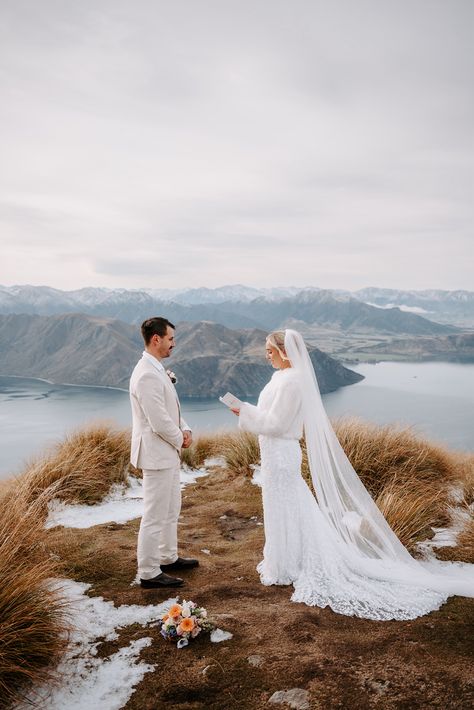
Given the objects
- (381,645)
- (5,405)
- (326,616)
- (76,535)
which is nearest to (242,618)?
(326,616)

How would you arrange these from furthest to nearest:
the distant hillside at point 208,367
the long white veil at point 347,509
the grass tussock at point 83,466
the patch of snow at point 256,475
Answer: the distant hillside at point 208,367
the patch of snow at point 256,475
the grass tussock at point 83,466
the long white veil at point 347,509

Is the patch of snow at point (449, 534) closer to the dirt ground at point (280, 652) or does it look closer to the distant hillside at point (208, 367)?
the dirt ground at point (280, 652)

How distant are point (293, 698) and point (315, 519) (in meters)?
1.87

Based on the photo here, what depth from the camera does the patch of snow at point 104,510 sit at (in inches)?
225

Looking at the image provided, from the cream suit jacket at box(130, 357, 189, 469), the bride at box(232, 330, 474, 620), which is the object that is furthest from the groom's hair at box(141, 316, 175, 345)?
Result: the bride at box(232, 330, 474, 620)

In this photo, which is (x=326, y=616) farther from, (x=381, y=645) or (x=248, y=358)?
(x=248, y=358)

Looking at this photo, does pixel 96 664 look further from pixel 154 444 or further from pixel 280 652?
pixel 154 444

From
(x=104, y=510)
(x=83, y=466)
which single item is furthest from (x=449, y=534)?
(x=83, y=466)

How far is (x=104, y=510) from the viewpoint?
6277mm

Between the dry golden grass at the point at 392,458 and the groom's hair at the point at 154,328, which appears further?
the dry golden grass at the point at 392,458

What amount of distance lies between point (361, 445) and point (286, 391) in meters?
3.77

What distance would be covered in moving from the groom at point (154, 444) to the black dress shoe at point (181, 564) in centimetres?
18

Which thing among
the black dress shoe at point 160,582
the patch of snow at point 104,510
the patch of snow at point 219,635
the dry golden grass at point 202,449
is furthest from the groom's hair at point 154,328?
the dry golden grass at point 202,449

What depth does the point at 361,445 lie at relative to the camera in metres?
7.27
